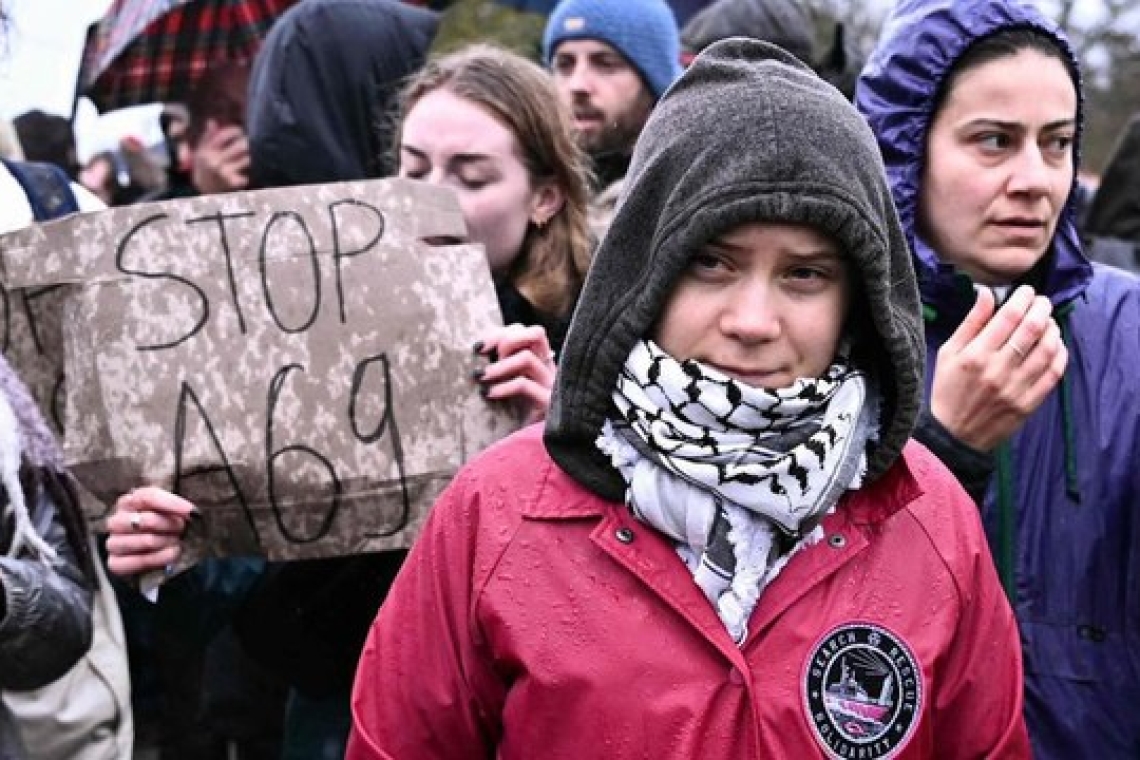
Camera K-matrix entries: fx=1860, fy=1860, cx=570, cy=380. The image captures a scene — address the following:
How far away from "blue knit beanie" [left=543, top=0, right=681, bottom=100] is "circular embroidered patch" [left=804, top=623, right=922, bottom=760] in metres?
2.64

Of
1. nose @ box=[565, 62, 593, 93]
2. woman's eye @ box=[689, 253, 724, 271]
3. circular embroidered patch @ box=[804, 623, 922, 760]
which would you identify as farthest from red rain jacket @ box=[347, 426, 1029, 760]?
nose @ box=[565, 62, 593, 93]

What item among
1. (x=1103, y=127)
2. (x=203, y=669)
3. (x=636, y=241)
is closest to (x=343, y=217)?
(x=636, y=241)

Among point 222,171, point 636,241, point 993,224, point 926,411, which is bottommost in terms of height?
point 222,171

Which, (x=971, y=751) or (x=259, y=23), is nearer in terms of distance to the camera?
(x=971, y=751)

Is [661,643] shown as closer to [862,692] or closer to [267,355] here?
[862,692]

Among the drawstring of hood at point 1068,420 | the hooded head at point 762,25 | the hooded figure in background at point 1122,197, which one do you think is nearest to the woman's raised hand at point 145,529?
the drawstring of hood at point 1068,420

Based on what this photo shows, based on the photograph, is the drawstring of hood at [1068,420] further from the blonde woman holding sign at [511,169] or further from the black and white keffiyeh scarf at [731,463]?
the blonde woman holding sign at [511,169]

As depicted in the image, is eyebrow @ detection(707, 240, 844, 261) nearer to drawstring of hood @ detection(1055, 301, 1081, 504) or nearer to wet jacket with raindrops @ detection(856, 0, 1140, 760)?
wet jacket with raindrops @ detection(856, 0, 1140, 760)

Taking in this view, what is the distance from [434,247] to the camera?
10.8 ft

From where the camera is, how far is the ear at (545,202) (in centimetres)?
371

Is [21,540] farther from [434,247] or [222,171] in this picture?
[222,171]

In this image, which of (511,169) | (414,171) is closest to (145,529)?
(414,171)

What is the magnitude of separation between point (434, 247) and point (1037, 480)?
3.64 feet

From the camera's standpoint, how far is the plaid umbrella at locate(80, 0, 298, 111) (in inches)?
205
